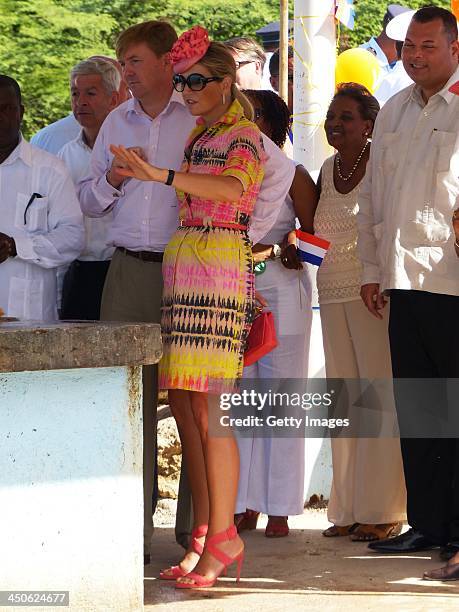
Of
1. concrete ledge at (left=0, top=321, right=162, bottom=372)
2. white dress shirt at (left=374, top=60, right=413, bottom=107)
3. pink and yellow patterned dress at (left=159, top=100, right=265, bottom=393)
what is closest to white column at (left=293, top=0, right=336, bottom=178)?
white dress shirt at (left=374, top=60, right=413, bottom=107)

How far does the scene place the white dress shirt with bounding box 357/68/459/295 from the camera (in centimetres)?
467

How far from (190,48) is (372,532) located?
7.43 ft

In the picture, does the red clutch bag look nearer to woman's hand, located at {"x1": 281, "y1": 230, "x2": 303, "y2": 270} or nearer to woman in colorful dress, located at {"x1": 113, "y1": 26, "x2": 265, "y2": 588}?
woman in colorful dress, located at {"x1": 113, "y1": 26, "x2": 265, "y2": 588}

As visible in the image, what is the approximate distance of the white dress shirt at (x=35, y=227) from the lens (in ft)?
15.8

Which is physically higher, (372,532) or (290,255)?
(290,255)

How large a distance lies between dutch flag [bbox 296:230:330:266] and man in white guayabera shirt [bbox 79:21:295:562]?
519 millimetres

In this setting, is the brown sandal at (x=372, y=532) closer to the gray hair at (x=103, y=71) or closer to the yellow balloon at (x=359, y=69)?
the gray hair at (x=103, y=71)

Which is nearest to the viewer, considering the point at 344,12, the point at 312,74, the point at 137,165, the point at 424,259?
the point at 137,165

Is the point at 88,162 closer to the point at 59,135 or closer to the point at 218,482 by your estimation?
the point at 59,135

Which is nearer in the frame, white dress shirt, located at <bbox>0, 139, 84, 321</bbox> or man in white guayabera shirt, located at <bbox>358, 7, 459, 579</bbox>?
man in white guayabera shirt, located at <bbox>358, 7, 459, 579</bbox>

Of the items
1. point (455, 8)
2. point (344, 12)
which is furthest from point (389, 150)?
point (344, 12)

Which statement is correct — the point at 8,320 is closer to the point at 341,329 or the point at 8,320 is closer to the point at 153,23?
the point at 153,23

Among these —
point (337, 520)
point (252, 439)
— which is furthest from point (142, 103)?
point (337, 520)

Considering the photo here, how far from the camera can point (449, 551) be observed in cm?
483
